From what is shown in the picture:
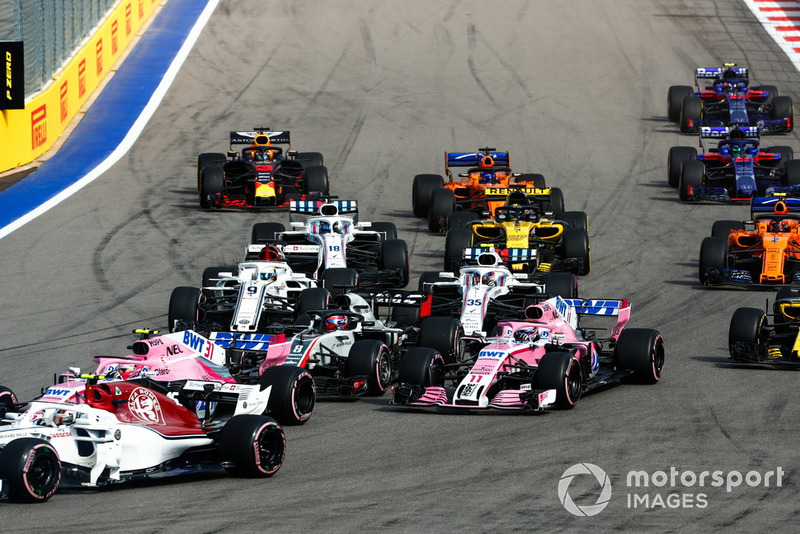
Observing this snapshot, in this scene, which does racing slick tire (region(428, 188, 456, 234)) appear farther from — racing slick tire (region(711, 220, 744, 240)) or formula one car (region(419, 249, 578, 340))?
formula one car (region(419, 249, 578, 340))

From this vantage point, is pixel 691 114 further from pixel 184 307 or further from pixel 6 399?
pixel 6 399

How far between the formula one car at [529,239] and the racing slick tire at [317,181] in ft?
17.9

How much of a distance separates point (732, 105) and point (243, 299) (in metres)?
23.2

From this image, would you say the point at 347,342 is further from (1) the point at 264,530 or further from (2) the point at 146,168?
(2) the point at 146,168

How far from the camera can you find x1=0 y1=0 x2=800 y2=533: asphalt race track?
14.0m

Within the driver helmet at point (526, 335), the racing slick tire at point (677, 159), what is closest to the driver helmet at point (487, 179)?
the racing slick tire at point (677, 159)

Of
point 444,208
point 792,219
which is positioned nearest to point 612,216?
point 444,208

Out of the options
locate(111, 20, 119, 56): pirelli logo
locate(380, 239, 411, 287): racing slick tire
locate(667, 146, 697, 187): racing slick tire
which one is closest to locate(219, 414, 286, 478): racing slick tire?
locate(380, 239, 411, 287): racing slick tire

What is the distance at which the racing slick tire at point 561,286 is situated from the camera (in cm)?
2392

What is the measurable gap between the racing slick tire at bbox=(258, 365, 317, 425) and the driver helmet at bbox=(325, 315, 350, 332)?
8.40ft

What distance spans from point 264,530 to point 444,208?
64.9 ft

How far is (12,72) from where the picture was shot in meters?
34.8

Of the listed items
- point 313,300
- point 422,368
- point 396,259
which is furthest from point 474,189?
point 422,368

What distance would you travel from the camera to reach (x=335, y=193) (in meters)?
35.7
